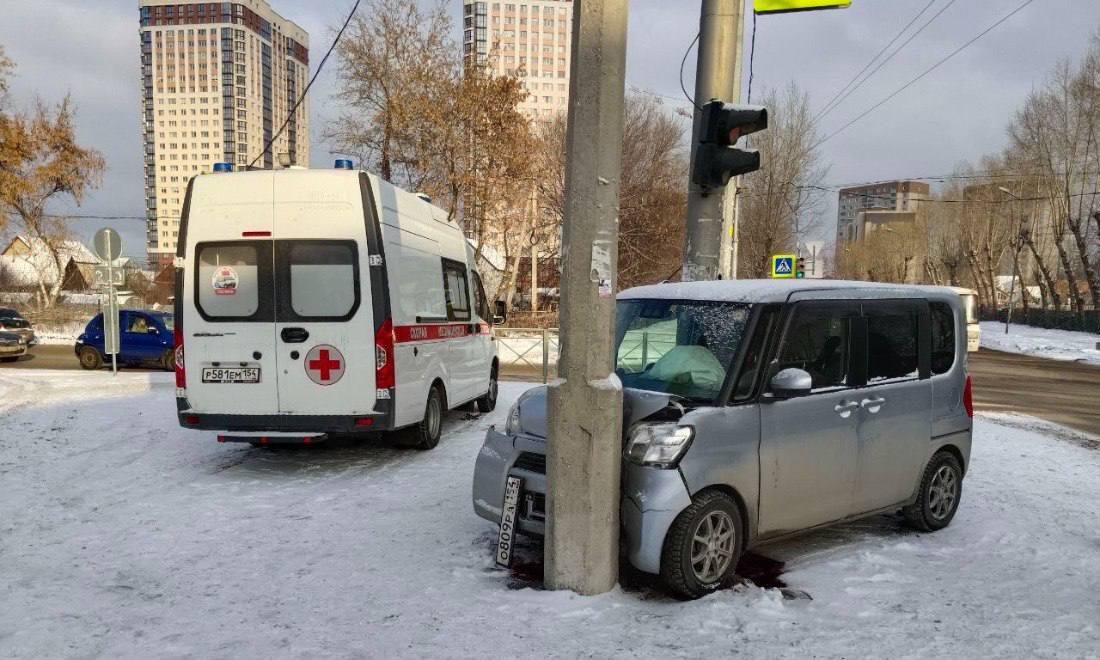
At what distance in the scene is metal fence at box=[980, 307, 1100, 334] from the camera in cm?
4309

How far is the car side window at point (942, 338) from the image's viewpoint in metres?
5.39

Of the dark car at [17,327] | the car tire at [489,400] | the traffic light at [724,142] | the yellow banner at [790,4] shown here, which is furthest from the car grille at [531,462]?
the dark car at [17,327]

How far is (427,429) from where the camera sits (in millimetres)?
7906

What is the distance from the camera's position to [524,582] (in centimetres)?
420

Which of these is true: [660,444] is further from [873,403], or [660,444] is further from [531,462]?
[873,403]

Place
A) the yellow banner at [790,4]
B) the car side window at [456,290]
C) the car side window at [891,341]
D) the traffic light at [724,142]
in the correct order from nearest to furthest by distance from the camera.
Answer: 1. the car side window at [891,341]
2. the traffic light at [724,142]
3. the yellow banner at [790,4]
4. the car side window at [456,290]

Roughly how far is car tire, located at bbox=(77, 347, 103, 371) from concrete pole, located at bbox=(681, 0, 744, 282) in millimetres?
16534

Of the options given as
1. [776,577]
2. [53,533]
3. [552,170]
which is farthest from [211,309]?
[552,170]

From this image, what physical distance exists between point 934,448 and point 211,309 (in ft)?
20.8

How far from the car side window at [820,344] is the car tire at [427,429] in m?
4.37

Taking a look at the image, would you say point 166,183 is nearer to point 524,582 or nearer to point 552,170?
point 552,170

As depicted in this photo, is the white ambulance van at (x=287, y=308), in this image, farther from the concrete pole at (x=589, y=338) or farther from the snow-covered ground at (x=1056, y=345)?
the snow-covered ground at (x=1056, y=345)

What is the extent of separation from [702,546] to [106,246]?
13.9 metres

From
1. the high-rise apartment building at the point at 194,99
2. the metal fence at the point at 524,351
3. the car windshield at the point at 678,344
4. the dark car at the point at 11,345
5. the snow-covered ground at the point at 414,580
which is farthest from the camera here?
the high-rise apartment building at the point at 194,99
